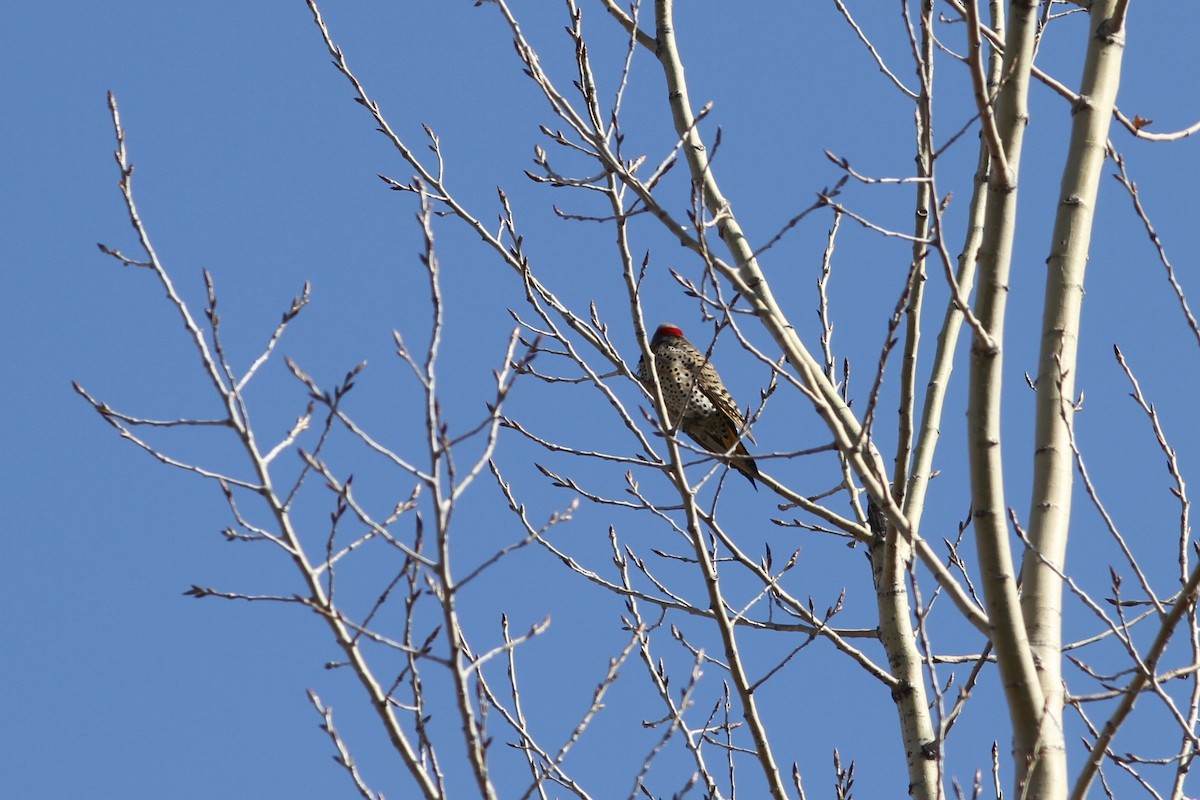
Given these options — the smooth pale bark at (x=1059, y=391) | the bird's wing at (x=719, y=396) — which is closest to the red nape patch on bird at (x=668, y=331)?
the bird's wing at (x=719, y=396)

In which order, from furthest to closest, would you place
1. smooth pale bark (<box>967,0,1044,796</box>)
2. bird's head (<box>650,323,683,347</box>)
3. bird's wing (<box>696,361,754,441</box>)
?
bird's head (<box>650,323,683,347</box>), bird's wing (<box>696,361,754,441</box>), smooth pale bark (<box>967,0,1044,796</box>)

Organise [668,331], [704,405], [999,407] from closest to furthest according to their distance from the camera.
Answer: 1. [999,407]
2. [704,405]
3. [668,331]

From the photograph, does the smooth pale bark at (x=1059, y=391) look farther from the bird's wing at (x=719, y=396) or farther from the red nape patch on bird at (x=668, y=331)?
the red nape patch on bird at (x=668, y=331)

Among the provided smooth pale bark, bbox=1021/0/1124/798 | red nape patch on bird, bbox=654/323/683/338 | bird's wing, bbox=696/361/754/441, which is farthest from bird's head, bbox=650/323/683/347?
smooth pale bark, bbox=1021/0/1124/798

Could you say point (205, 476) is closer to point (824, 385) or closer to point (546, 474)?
point (824, 385)

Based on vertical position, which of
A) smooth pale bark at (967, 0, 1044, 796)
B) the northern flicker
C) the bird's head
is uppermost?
the bird's head

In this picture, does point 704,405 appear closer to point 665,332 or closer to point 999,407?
point 665,332

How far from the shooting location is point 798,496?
421 cm

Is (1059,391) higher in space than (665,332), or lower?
lower

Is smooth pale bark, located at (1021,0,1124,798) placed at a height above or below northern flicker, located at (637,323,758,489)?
below

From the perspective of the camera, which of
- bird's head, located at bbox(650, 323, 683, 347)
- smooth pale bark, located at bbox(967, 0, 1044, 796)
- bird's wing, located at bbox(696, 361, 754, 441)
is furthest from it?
bird's head, located at bbox(650, 323, 683, 347)

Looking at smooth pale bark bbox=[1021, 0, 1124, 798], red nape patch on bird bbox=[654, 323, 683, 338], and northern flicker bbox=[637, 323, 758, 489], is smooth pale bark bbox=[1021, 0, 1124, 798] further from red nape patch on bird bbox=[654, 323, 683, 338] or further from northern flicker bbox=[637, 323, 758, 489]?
red nape patch on bird bbox=[654, 323, 683, 338]

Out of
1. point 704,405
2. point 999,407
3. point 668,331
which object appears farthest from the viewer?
point 668,331

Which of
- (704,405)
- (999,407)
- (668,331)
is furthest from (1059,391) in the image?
(668,331)
